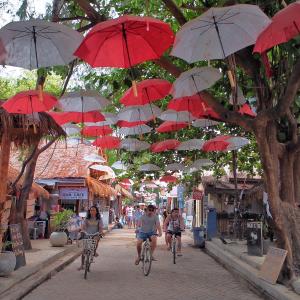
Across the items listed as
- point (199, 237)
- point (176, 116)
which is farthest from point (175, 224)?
point (199, 237)

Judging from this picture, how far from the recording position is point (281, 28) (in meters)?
6.43

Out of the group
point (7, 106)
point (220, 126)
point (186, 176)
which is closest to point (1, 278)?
point (7, 106)

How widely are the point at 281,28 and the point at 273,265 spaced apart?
18.3ft

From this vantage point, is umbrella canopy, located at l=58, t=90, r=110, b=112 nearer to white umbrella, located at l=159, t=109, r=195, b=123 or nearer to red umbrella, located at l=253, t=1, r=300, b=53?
white umbrella, located at l=159, t=109, r=195, b=123

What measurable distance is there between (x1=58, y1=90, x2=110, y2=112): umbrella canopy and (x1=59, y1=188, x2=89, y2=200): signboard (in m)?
14.2

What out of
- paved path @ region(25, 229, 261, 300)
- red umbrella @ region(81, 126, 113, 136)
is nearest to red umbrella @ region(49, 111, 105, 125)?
red umbrella @ region(81, 126, 113, 136)

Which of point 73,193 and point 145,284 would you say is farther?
point 73,193

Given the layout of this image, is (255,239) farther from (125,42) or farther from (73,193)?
(73,193)

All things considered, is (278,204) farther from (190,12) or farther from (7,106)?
(7,106)

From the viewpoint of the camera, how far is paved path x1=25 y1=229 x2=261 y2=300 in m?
9.35

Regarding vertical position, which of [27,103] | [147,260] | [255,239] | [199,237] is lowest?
[147,260]

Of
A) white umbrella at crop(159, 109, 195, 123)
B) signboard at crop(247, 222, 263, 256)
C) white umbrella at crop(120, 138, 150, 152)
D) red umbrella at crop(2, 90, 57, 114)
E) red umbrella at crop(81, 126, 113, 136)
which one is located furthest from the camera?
white umbrella at crop(120, 138, 150, 152)

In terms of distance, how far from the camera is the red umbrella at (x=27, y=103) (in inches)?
400

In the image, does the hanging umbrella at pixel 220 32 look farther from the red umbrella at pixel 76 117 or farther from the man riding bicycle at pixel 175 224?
the man riding bicycle at pixel 175 224
